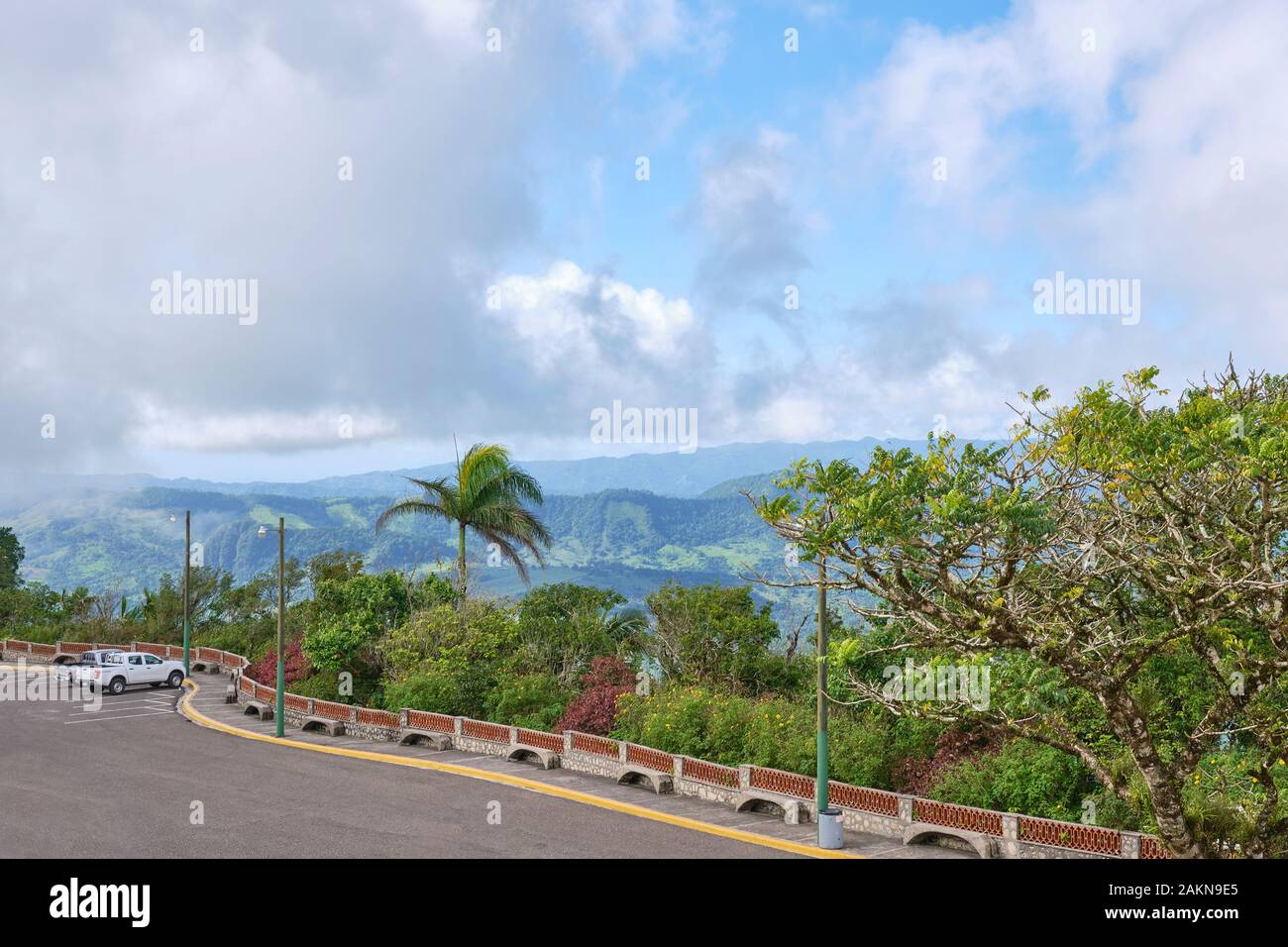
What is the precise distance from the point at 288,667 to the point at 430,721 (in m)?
12.2

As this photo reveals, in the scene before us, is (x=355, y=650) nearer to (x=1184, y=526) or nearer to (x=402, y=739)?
(x=402, y=739)

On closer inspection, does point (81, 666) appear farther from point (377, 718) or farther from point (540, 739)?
point (540, 739)

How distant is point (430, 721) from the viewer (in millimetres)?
30953

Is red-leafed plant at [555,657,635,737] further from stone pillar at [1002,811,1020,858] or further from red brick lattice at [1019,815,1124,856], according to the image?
red brick lattice at [1019,815,1124,856]

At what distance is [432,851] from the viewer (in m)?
18.3

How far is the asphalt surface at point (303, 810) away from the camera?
18.7m

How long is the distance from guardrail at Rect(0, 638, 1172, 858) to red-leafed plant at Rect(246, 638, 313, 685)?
Answer: 1.83 m

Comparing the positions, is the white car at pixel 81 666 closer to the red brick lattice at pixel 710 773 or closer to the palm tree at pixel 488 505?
the palm tree at pixel 488 505

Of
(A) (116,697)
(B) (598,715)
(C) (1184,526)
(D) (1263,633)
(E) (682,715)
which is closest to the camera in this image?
(C) (1184,526)

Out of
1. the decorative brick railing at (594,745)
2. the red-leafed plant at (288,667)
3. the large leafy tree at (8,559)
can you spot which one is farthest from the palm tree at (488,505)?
the large leafy tree at (8,559)

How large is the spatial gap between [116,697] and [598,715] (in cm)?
2640

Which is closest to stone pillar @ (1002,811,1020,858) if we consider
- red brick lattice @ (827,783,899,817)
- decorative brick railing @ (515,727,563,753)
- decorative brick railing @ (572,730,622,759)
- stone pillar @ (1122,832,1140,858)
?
stone pillar @ (1122,832,1140,858)

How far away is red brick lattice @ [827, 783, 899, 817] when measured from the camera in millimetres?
19984

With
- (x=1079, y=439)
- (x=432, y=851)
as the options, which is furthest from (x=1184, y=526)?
(x=432, y=851)
